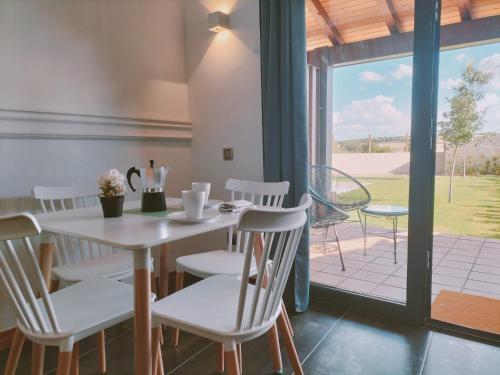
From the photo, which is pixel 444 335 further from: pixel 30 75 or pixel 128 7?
pixel 128 7

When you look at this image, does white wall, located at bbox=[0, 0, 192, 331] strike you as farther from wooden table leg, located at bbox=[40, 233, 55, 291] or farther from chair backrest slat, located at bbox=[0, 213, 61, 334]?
chair backrest slat, located at bbox=[0, 213, 61, 334]

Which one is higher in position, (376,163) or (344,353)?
(376,163)

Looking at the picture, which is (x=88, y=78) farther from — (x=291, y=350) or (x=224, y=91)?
(x=291, y=350)

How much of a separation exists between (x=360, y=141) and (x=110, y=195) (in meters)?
1.47

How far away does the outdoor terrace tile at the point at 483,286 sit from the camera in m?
2.03

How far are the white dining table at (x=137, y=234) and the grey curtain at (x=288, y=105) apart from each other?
0.78 meters

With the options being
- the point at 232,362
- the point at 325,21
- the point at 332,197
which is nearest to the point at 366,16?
the point at 325,21

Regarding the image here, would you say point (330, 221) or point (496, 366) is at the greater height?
point (330, 221)

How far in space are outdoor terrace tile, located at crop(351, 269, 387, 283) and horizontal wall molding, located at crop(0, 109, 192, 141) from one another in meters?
1.59

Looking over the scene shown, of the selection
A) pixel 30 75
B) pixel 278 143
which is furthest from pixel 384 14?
pixel 30 75

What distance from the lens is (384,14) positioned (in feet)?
A: 6.47

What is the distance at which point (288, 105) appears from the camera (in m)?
2.12

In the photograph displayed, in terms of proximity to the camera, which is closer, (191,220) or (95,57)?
(191,220)

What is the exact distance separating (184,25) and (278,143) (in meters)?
1.31
